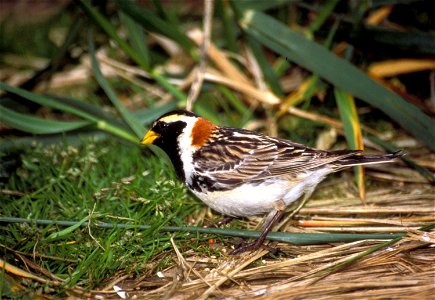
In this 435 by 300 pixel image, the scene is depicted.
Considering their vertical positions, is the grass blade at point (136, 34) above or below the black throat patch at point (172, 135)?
above

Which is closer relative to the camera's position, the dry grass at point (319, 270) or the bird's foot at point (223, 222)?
the dry grass at point (319, 270)

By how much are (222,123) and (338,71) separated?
1301 mm

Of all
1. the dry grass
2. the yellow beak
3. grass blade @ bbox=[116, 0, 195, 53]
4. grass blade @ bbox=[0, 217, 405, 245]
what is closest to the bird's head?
the yellow beak

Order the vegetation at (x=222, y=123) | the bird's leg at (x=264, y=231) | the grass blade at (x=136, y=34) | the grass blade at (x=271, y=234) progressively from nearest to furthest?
1. the vegetation at (x=222, y=123)
2. the grass blade at (x=271, y=234)
3. the bird's leg at (x=264, y=231)
4. the grass blade at (x=136, y=34)

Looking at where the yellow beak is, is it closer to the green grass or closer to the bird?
the bird

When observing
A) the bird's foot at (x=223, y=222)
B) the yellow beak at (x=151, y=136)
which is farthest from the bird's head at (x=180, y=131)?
the bird's foot at (x=223, y=222)

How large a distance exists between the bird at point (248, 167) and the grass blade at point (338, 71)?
72 cm

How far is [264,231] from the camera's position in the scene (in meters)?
4.40

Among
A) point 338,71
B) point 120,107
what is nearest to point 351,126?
point 338,71

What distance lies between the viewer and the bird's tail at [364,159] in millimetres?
4414

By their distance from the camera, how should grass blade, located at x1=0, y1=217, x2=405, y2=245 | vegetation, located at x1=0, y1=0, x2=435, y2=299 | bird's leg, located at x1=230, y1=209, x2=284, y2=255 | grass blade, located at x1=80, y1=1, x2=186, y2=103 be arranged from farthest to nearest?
1. grass blade, located at x1=80, y1=1, x2=186, y2=103
2. bird's leg, located at x1=230, y1=209, x2=284, y2=255
3. grass blade, located at x1=0, y1=217, x2=405, y2=245
4. vegetation, located at x1=0, y1=0, x2=435, y2=299

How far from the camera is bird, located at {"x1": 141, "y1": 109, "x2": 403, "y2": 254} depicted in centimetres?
450

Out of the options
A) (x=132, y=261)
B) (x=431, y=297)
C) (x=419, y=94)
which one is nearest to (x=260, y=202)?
(x=132, y=261)

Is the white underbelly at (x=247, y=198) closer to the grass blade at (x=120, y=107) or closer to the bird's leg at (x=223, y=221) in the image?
the bird's leg at (x=223, y=221)
